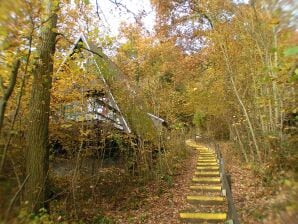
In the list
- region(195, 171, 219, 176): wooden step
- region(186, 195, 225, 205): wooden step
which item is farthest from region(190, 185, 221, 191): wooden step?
region(195, 171, 219, 176): wooden step

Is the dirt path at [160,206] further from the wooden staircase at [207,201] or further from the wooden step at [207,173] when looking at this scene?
the wooden step at [207,173]

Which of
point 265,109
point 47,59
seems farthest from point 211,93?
point 47,59

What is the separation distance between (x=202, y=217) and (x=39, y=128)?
4.22 m

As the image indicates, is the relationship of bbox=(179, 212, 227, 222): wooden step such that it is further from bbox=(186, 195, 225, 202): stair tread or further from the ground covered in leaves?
bbox=(186, 195, 225, 202): stair tread

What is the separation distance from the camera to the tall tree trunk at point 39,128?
5.80 metres

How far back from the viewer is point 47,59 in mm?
6391

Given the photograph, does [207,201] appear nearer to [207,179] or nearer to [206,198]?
[206,198]

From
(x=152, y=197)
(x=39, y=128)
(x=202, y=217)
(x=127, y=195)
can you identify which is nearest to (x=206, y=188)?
(x=152, y=197)

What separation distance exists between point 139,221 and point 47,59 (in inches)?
186

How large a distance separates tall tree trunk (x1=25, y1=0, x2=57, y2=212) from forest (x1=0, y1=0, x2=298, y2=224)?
0.02 m

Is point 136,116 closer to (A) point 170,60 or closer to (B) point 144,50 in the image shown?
(B) point 144,50

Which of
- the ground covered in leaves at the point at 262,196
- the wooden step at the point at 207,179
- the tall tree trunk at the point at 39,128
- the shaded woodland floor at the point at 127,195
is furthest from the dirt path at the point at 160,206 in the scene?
the tall tree trunk at the point at 39,128

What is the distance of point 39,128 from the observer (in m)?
6.12

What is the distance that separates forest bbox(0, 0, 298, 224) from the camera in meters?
4.66
